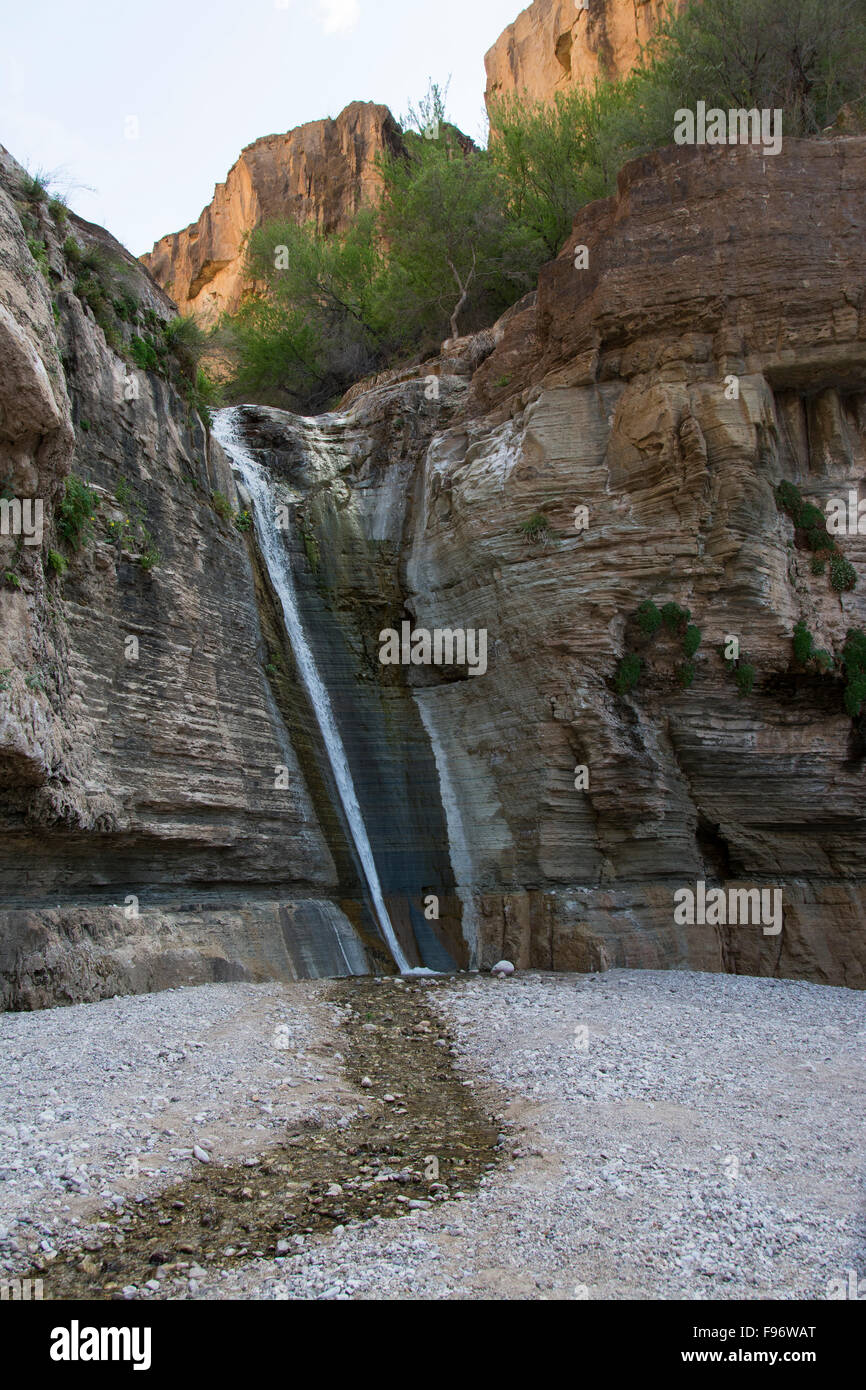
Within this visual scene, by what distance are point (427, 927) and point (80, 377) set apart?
1036cm

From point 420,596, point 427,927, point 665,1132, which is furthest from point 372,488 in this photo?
point 665,1132

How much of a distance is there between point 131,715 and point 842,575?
12071mm

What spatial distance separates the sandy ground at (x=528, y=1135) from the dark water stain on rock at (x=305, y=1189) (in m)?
0.15

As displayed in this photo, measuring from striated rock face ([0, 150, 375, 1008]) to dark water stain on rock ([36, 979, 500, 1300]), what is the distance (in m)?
4.43

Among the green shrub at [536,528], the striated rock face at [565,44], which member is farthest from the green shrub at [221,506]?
the striated rock face at [565,44]

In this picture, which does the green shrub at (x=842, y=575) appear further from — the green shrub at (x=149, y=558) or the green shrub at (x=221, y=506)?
the green shrub at (x=149, y=558)

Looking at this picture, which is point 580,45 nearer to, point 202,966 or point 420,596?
point 420,596

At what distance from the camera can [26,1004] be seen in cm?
999

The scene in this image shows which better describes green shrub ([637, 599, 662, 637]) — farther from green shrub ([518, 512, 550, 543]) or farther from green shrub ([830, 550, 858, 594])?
green shrub ([830, 550, 858, 594])

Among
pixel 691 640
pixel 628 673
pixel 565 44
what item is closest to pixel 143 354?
pixel 628 673

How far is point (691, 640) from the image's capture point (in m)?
15.1

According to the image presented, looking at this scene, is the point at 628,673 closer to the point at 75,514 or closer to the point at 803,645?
the point at 803,645

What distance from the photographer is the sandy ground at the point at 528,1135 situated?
4605 mm

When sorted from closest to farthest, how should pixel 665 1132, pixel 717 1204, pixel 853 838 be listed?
pixel 717 1204 → pixel 665 1132 → pixel 853 838
